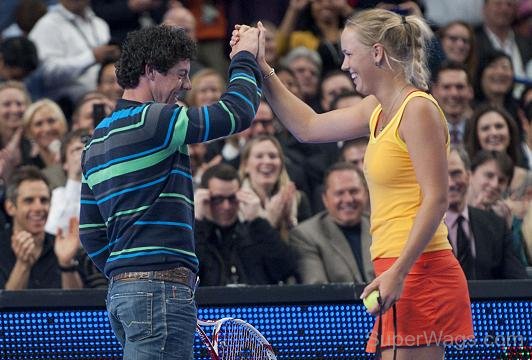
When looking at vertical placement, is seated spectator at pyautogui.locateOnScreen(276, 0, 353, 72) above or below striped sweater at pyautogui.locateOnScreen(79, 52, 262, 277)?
above

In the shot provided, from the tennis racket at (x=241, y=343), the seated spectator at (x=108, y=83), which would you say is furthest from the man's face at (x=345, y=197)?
the tennis racket at (x=241, y=343)

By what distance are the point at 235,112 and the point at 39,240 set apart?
359 cm

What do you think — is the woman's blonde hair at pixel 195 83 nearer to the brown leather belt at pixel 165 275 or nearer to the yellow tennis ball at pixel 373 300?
the brown leather belt at pixel 165 275

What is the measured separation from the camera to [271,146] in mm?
8117

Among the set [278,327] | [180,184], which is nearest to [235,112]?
[180,184]

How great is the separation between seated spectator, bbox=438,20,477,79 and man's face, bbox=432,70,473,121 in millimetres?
863

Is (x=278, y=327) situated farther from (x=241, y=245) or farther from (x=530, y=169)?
(x=530, y=169)

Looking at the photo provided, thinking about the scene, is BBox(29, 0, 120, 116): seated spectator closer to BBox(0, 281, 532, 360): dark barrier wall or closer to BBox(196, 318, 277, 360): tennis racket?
BBox(0, 281, 532, 360): dark barrier wall

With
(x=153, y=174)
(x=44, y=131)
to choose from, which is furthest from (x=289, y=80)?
(x=153, y=174)

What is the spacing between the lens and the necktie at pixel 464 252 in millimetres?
7129

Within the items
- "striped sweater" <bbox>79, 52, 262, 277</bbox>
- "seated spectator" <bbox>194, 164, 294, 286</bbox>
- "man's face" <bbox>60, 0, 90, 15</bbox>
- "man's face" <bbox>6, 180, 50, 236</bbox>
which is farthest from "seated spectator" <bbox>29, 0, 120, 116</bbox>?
"striped sweater" <bbox>79, 52, 262, 277</bbox>

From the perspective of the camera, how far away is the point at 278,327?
570cm

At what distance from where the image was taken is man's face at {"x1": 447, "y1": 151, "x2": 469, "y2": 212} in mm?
7422

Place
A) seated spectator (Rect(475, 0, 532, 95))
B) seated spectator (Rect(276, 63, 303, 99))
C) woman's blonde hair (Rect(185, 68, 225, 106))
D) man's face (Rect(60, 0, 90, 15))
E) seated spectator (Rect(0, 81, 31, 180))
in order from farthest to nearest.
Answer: seated spectator (Rect(475, 0, 532, 95))
man's face (Rect(60, 0, 90, 15))
seated spectator (Rect(276, 63, 303, 99))
woman's blonde hair (Rect(185, 68, 225, 106))
seated spectator (Rect(0, 81, 31, 180))
